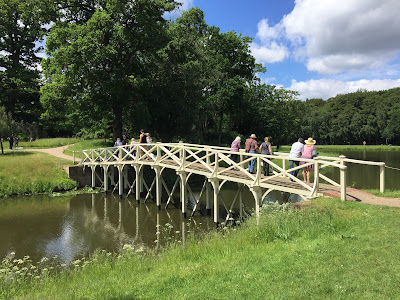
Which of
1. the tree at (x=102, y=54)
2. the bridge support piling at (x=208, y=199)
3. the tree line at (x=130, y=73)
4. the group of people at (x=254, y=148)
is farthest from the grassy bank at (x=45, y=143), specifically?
the group of people at (x=254, y=148)

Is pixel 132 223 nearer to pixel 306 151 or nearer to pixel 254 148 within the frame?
pixel 254 148

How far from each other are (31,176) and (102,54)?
9.84 meters

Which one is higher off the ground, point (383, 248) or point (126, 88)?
point (126, 88)

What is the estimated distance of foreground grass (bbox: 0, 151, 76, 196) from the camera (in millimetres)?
19734

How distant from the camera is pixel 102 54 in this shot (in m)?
21.8

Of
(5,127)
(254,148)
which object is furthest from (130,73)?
(254,148)

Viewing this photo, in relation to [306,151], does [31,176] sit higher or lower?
lower

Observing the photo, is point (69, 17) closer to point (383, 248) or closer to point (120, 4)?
point (120, 4)

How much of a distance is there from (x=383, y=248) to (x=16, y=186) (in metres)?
20.9

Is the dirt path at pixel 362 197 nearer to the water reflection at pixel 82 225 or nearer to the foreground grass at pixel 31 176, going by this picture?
the water reflection at pixel 82 225

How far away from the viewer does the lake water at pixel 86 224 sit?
35.1ft

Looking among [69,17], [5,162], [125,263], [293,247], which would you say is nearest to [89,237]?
[125,263]

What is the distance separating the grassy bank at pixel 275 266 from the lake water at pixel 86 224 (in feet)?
6.92

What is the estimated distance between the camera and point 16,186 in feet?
64.6
